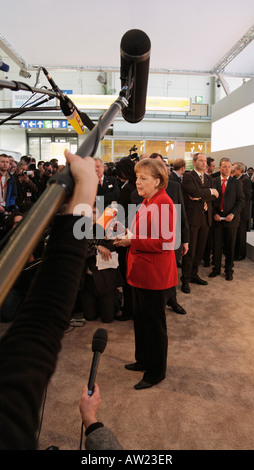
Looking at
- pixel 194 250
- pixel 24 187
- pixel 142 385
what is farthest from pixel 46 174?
pixel 142 385

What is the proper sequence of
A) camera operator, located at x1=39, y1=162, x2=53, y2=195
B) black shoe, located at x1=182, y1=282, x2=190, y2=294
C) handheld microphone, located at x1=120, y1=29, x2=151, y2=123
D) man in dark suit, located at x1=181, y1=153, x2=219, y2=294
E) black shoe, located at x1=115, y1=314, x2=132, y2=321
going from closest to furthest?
handheld microphone, located at x1=120, y1=29, x2=151, y2=123
black shoe, located at x1=115, y1=314, x2=132, y2=321
black shoe, located at x1=182, y1=282, x2=190, y2=294
man in dark suit, located at x1=181, y1=153, x2=219, y2=294
camera operator, located at x1=39, y1=162, x2=53, y2=195

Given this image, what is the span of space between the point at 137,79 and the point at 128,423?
1983mm

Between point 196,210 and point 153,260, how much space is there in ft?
8.12

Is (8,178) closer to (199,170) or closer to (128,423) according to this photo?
(199,170)

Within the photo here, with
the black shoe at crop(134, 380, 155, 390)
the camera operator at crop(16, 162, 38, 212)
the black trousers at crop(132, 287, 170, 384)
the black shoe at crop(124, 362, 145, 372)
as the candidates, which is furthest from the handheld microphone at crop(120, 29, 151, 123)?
the camera operator at crop(16, 162, 38, 212)

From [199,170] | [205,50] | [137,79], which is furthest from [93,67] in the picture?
[137,79]

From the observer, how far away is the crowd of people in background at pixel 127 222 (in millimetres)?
3330

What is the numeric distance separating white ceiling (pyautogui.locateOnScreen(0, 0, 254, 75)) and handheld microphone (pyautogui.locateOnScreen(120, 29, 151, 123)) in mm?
4124

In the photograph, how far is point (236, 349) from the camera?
2.86 m

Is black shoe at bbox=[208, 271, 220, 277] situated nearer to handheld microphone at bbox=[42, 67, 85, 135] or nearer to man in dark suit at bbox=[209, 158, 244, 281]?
man in dark suit at bbox=[209, 158, 244, 281]

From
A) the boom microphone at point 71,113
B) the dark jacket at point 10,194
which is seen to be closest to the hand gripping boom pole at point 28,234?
the boom microphone at point 71,113

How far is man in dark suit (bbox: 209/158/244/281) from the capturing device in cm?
497

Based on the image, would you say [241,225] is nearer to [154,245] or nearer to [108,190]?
[108,190]

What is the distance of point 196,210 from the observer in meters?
4.46
